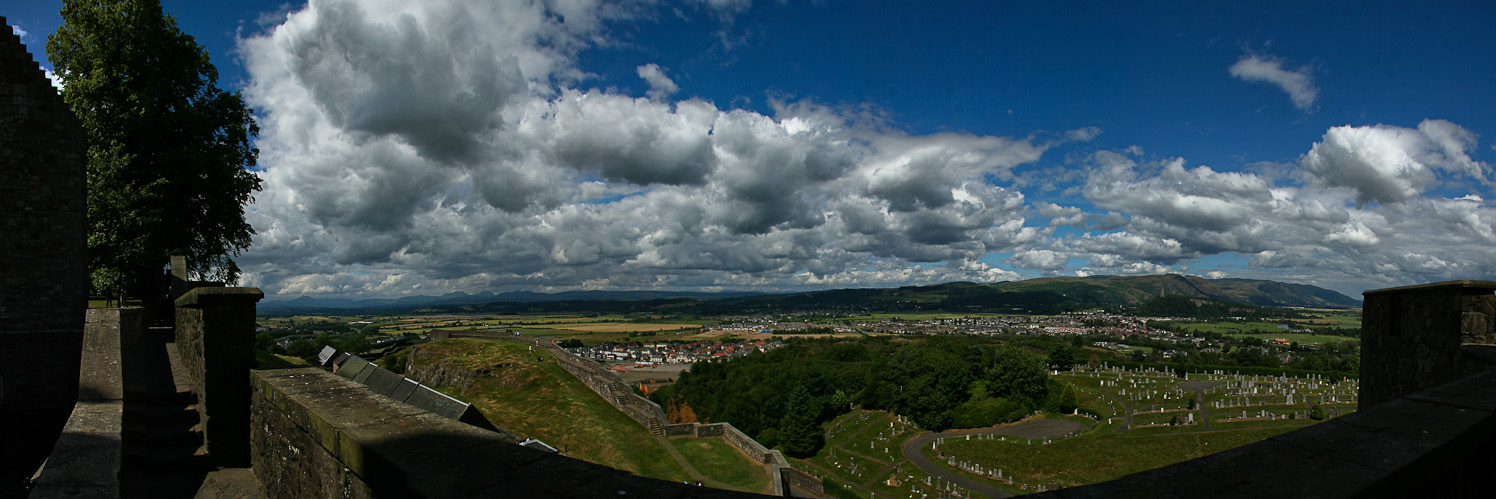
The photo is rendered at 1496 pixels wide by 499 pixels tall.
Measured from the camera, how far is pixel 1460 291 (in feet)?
14.9

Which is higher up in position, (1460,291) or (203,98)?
(203,98)

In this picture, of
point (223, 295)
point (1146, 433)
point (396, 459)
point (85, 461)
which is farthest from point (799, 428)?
point (396, 459)

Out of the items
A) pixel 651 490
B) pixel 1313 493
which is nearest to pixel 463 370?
pixel 651 490

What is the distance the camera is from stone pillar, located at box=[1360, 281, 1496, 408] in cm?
439

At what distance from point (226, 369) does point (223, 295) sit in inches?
29.8

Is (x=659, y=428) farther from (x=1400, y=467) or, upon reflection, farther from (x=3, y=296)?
(x=1400, y=467)

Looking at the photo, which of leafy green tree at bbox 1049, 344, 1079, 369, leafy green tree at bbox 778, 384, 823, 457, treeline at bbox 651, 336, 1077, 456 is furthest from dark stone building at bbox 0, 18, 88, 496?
leafy green tree at bbox 1049, 344, 1079, 369

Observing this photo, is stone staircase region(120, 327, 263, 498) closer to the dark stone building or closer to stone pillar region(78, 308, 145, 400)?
stone pillar region(78, 308, 145, 400)

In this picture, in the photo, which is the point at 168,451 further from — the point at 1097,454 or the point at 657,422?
the point at 1097,454

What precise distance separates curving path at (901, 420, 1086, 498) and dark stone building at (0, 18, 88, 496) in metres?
35.6

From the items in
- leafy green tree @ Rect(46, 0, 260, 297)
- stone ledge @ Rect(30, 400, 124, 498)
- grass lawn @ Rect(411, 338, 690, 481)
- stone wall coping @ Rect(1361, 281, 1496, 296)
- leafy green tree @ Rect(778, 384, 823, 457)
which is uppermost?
leafy green tree @ Rect(46, 0, 260, 297)

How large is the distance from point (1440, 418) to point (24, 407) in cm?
1412

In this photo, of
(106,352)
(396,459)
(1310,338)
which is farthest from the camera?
(1310,338)

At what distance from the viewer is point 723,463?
18.2 metres
